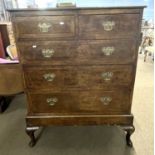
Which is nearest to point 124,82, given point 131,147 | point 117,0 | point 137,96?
point 131,147

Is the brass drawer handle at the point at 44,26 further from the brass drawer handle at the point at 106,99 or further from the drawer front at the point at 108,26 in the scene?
the brass drawer handle at the point at 106,99

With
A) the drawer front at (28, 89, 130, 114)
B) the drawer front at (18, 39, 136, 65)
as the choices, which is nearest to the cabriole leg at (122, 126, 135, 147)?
the drawer front at (28, 89, 130, 114)

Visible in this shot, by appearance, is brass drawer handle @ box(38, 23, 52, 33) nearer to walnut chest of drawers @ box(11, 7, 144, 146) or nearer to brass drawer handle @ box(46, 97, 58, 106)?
walnut chest of drawers @ box(11, 7, 144, 146)

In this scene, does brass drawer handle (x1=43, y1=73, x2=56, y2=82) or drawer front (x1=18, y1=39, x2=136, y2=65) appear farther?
brass drawer handle (x1=43, y1=73, x2=56, y2=82)

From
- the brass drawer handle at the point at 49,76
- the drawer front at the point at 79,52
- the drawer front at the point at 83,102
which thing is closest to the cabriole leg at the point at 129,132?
the drawer front at the point at 83,102

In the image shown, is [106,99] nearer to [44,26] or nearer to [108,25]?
[108,25]

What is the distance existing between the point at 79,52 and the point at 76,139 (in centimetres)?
89

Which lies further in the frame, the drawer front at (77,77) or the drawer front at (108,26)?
the drawer front at (77,77)

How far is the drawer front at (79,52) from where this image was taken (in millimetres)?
1230

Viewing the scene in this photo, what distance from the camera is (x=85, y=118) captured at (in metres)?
1.50

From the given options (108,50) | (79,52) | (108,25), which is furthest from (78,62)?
(108,25)

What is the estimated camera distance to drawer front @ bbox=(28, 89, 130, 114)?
4.65ft

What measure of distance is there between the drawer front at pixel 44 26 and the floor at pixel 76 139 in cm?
101

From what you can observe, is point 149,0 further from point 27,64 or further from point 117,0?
point 27,64
